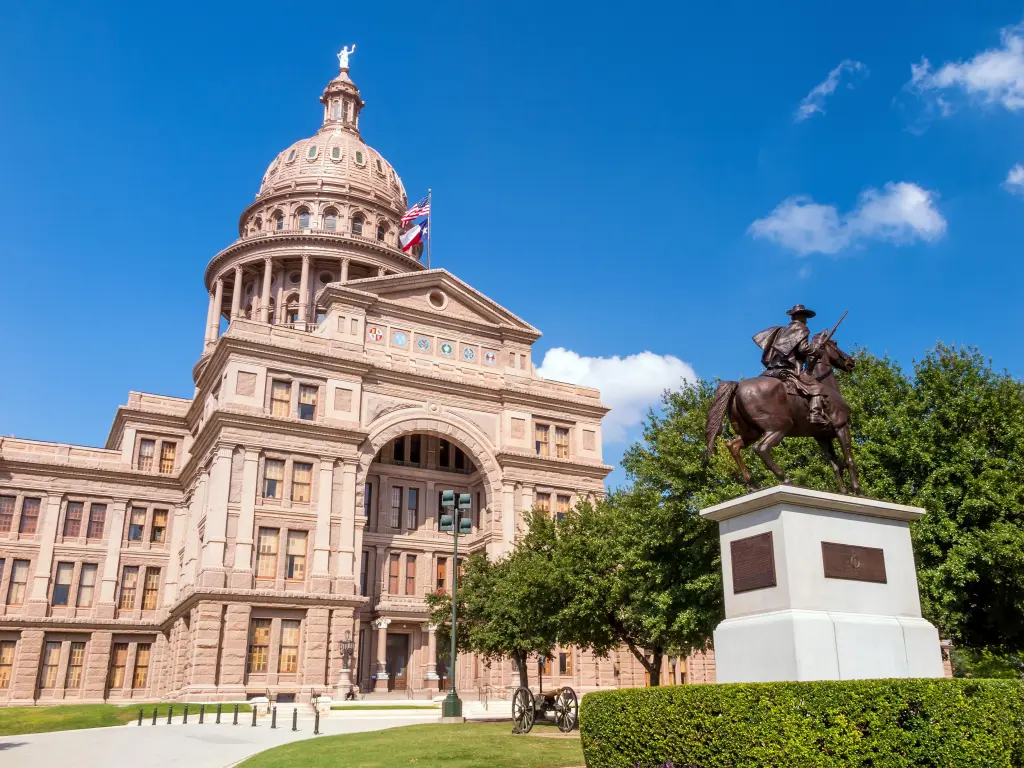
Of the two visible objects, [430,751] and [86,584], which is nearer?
[430,751]

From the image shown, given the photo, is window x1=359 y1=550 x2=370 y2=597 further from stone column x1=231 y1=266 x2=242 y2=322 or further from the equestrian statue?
the equestrian statue

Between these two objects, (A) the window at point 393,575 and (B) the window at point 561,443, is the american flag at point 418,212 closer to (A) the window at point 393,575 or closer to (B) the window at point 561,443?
(B) the window at point 561,443

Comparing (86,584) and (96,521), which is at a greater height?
(96,521)

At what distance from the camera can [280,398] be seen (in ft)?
159

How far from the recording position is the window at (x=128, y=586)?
54.9 metres

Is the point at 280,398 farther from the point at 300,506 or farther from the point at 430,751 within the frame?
the point at 430,751

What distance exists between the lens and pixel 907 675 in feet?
43.8

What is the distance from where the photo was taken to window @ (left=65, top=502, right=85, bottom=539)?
54.8 m

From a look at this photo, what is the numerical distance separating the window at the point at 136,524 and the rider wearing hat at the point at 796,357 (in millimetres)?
50886

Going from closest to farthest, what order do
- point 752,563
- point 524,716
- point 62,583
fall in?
point 752,563
point 524,716
point 62,583

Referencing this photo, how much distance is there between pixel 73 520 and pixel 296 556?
18.6m

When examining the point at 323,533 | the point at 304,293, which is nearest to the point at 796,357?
the point at 323,533

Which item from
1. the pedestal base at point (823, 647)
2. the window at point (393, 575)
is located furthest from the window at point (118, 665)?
the pedestal base at point (823, 647)

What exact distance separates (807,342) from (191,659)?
3736 cm
